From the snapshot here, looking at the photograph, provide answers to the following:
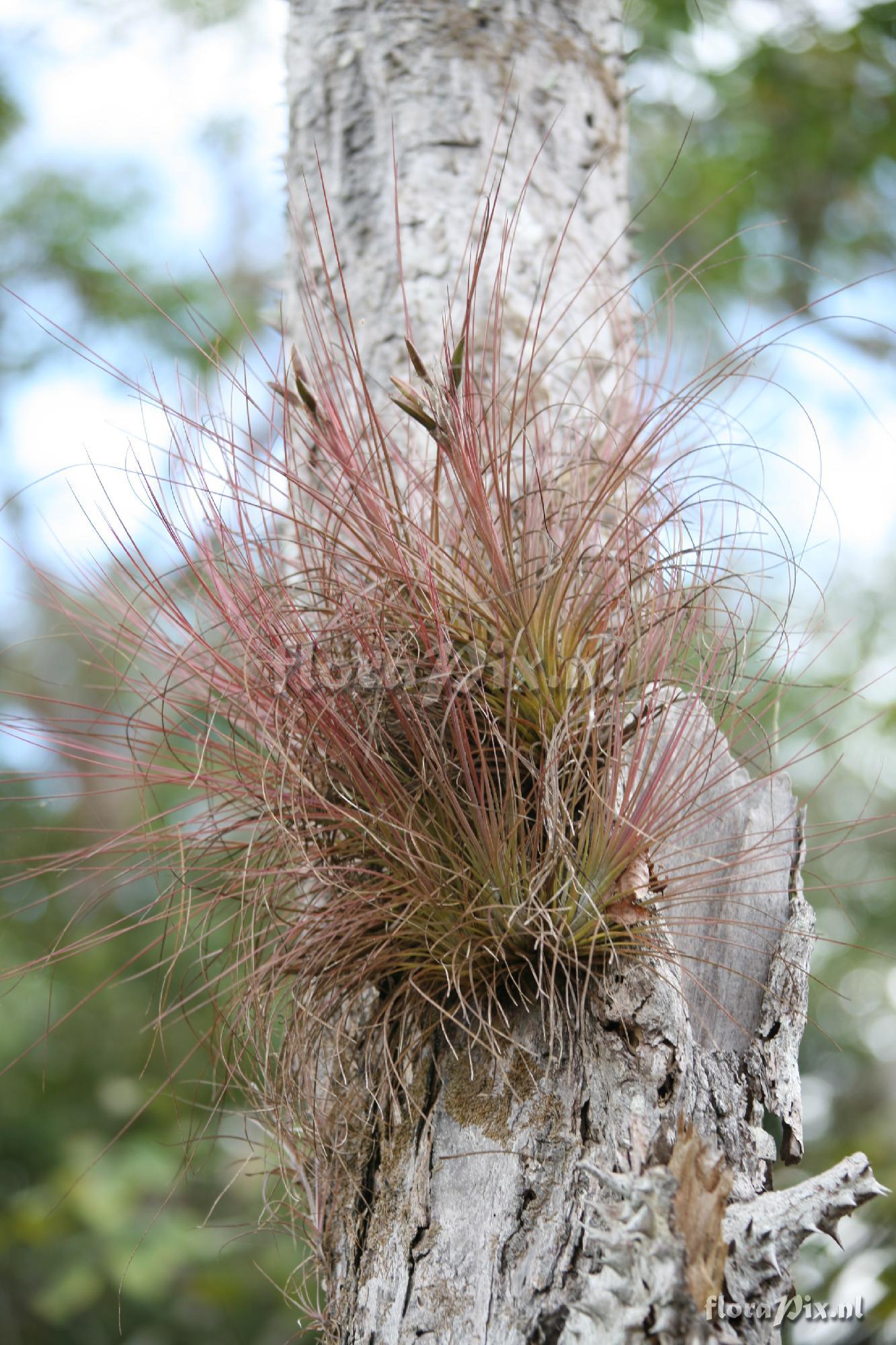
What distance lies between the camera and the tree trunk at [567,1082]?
888mm

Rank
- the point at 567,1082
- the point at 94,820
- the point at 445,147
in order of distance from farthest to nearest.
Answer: the point at 94,820
the point at 445,147
the point at 567,1082

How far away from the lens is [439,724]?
1086mm

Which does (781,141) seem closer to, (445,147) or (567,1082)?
(445,147)

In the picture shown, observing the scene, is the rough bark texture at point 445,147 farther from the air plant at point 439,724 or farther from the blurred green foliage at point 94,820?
the blurred green foliage at point 94,820

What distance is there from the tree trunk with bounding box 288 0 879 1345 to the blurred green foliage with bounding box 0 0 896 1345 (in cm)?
224

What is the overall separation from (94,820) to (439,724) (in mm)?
3297

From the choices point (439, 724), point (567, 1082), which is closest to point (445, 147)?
point (439, 724)

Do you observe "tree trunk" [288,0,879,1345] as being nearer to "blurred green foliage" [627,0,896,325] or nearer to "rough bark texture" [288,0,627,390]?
"rough bark texture" [288,0,627,390]

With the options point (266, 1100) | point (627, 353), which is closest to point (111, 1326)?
point (266, 1100)

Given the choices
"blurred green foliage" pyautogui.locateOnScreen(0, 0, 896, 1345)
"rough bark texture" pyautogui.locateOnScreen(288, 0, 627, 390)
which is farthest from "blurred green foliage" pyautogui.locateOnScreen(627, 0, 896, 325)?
"rough bark texture" pyautogui.locateOnScreen(288, 0, 627, 390)

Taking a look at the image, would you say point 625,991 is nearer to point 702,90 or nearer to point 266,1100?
point 266,1100

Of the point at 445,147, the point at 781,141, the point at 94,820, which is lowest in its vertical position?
the point at 94,820

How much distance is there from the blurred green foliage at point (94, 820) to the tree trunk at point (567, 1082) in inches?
88.3

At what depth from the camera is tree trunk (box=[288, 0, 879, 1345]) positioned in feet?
2.91
